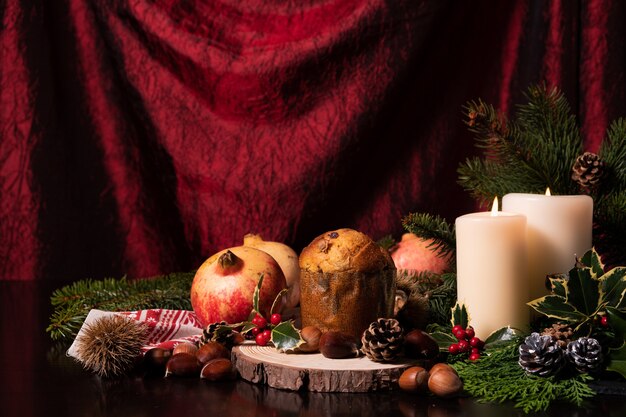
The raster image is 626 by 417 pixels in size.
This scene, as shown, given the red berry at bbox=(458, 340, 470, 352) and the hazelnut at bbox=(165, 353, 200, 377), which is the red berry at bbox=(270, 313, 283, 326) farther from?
the red berry at bbox=(458, 340, 470, 352)

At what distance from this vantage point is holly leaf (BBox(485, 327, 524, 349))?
934mm

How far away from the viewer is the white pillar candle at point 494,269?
95 cm

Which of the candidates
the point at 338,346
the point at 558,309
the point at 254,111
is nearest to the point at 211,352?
the point at 338,346

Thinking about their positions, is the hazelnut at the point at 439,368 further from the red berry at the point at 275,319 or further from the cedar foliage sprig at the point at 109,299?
the cedar foliage sprig at the point at 109,299

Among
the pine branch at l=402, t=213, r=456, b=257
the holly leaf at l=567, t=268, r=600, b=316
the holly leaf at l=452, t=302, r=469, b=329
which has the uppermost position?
the pine branch at l=402, t=213, r=456, b=257

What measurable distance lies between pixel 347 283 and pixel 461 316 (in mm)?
133

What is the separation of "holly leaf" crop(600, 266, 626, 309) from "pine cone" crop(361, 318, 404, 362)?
0.70 ft

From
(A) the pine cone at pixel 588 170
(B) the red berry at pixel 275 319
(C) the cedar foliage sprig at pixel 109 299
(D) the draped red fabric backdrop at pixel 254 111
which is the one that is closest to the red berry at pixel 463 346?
(B) the red berry at pixel 275 319

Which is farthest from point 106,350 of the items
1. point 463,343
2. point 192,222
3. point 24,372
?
point 192,222

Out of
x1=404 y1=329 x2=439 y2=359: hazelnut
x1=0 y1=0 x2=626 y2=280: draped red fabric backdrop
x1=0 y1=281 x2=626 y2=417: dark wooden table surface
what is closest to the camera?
x1=0 y1=281 x2=626 y2=417: dark wooden table surface

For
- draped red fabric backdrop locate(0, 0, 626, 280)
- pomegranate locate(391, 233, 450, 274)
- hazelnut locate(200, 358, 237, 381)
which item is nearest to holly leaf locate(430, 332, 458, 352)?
hazelnut locate(200, 358, 237, 381)

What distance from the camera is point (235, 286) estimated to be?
109 centimetres

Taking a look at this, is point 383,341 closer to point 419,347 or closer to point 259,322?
point 419,347

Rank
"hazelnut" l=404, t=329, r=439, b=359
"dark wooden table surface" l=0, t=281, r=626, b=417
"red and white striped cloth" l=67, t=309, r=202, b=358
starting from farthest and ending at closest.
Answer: "red and white striped cloth" l=67, t=309, r=202, b=358
"hazelnut" l=404, t=329, r=439, b=359
"dark wooden table surface" l=0, t=281, r=626, b=417
